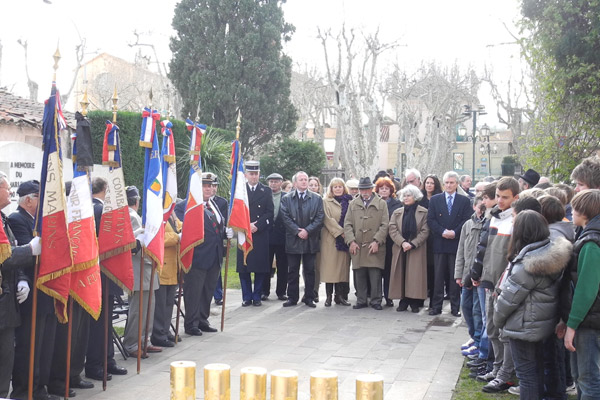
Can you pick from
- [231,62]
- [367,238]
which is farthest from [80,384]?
[231,62]

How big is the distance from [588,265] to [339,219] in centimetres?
647

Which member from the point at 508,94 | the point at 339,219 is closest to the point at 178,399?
the point at 339,219

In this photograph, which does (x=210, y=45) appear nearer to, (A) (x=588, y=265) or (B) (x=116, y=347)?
(B) (x=116, y=347)

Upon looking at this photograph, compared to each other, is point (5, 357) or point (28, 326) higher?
point (28, 326)

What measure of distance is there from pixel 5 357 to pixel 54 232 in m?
1.07

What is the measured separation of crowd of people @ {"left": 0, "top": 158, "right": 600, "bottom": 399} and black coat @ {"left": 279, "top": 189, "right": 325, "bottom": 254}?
0.08ft

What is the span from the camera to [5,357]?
5352 mm

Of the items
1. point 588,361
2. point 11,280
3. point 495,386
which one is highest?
point 11,280

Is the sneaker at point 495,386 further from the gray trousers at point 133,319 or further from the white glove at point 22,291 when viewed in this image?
the white glove at point 22,291

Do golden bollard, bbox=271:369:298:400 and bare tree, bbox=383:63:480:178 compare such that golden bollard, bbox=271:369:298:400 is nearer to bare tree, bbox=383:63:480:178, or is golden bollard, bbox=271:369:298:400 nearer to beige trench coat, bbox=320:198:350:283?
beige trench coat, bbox=320:198:350:283

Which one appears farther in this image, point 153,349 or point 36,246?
point 153,349

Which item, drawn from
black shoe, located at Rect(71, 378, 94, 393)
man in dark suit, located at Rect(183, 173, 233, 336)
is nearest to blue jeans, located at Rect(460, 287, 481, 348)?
man in dark suit, located at Rect(183, 173, 233, 336)

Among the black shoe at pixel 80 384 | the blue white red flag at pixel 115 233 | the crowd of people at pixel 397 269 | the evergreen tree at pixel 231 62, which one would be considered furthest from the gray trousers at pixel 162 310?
the evergreen tree at pixel 231 62

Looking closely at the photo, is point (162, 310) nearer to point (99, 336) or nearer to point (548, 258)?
point (99, 336)
